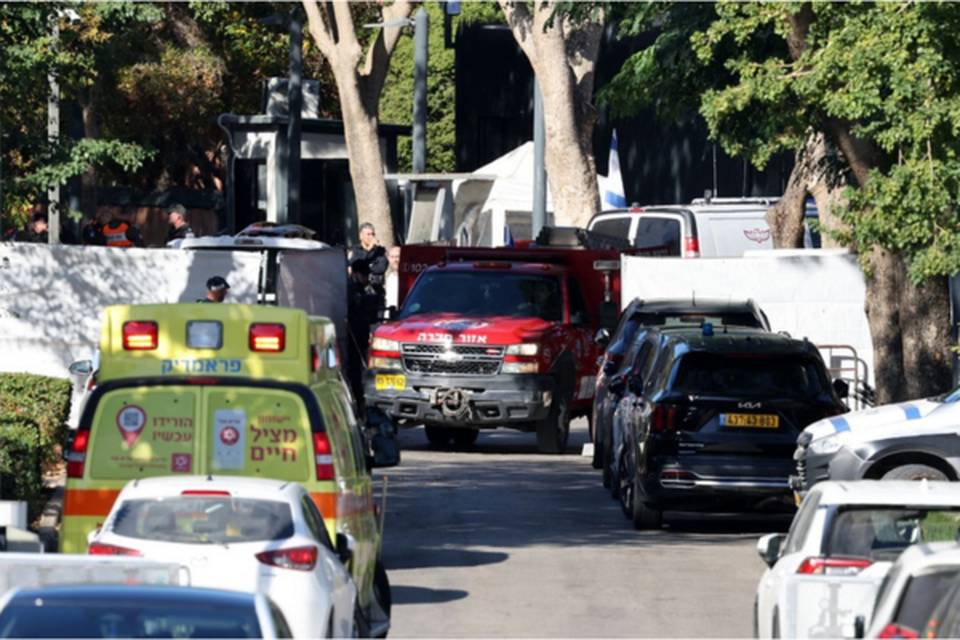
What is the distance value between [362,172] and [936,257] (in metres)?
21.0

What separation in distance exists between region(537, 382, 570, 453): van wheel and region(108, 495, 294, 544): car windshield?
1335cm

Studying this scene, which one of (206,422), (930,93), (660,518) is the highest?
(930,93)

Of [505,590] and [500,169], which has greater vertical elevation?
[500,169]

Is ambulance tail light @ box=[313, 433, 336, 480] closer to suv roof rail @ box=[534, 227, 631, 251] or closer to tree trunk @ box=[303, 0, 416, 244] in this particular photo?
suv roof rail @ box=[534, 227, 631, 251]

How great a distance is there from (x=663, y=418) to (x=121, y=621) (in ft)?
34.0

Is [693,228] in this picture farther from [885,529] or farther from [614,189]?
[885,529]

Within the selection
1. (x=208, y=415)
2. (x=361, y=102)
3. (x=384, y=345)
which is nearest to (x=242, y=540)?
(x=208, y=415)

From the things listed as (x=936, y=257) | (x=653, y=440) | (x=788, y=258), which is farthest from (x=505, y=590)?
(x=788, y=258)

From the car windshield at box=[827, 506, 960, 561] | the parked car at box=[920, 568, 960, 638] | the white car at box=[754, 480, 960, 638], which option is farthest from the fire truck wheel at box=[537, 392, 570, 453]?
the parked car at box=[920, 568, 960, 638]

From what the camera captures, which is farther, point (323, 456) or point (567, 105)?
point (567, 105)

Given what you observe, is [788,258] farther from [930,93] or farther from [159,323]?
[159,323]

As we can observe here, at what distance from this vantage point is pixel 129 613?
23.2 ft

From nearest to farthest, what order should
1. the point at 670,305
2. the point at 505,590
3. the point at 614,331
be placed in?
the point at 505,590
the point at 670,305
the point at 614,331

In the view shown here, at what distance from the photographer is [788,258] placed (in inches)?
1048
